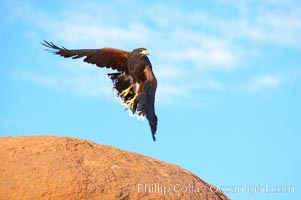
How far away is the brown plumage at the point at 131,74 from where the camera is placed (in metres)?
11.1

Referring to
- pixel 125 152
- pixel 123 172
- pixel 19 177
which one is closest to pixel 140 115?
pixel 125 152

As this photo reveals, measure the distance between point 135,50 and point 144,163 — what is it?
17.0 feet

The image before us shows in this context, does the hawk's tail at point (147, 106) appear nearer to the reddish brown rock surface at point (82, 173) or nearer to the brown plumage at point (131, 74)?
the brown plumage at point (131, 74)

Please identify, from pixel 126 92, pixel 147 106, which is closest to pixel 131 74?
pixel 126 92

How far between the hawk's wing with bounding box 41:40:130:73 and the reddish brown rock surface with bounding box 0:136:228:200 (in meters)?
5.38

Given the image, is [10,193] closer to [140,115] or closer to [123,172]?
[123,172]

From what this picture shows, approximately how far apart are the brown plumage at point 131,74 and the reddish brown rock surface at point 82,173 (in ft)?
6.49

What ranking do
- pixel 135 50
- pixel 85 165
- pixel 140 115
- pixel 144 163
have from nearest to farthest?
pixel 85 165 → pixel 144 163 → pixel 140 115 → pixel 135 50

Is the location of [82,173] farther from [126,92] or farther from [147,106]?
[126,92]

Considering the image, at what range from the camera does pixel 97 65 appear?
14.2 meters

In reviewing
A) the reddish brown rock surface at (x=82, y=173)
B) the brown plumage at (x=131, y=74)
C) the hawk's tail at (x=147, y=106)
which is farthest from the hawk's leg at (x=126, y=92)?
the reddish brown rock surface at (x=82, y=173)

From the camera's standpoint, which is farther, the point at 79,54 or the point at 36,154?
the point at 79,54

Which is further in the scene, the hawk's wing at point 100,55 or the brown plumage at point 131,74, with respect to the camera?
the hawk's wing at point 100,55

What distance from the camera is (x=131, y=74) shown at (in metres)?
13.5
